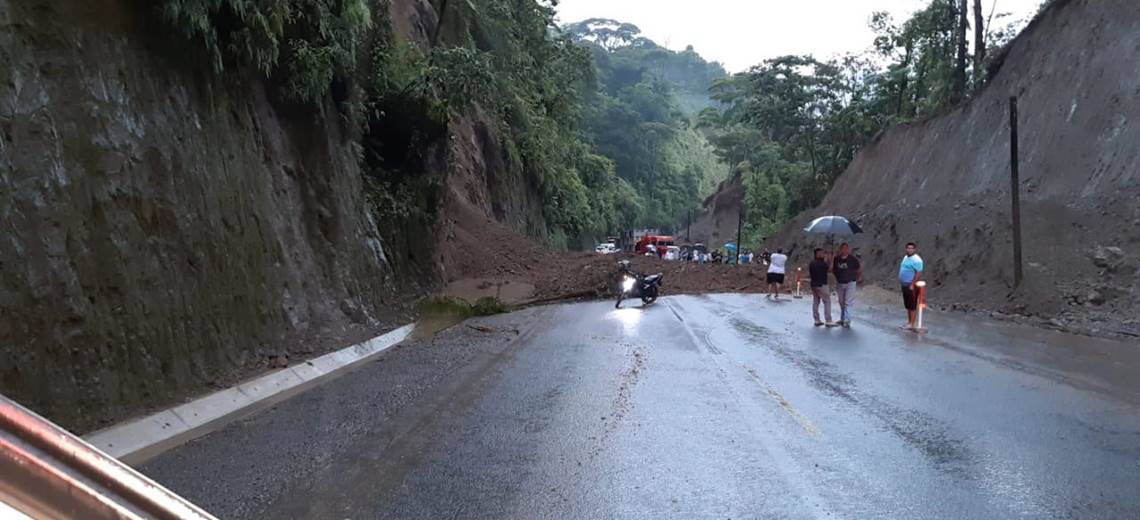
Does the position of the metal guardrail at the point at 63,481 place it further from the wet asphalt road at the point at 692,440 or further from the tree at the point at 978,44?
the tree at the point at 978,44

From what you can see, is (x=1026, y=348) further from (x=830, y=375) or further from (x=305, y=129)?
(x=305, y=129)

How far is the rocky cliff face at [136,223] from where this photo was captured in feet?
21.6

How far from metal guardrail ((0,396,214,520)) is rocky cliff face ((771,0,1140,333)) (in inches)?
679

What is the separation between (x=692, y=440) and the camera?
7020 mm

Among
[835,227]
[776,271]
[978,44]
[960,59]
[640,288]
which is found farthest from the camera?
[960,59]

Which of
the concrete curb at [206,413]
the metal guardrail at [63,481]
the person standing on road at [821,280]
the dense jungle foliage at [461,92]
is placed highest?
the dense jungle foliage at [461,92]

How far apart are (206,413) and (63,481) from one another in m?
6.72

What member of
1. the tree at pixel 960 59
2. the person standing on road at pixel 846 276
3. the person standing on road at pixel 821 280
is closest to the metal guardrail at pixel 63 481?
the person standing on road at pixel 846 276

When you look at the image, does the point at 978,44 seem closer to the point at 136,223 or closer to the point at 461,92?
the point at 461,92

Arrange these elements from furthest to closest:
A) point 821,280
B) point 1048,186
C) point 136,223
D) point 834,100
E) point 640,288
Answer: point 834,100 < point 640,288 < point 1048,186 < point 821,280 < point 136,223

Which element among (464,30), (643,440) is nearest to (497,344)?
(643,440)

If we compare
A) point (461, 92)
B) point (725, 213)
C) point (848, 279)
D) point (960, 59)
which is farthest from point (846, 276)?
point (725, 213)

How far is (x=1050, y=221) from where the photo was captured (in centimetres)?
2094

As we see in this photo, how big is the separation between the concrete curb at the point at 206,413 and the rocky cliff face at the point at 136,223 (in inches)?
10.1
